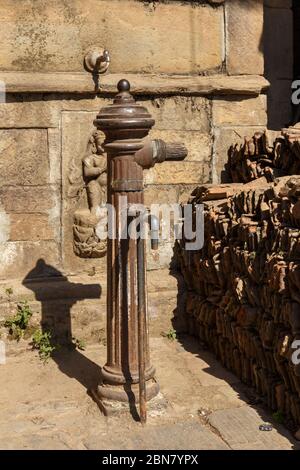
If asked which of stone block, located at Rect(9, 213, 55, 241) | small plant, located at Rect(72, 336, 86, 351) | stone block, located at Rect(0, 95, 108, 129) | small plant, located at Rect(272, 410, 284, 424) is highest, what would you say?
stone block, located at Rect(0, 95, 108, 129)

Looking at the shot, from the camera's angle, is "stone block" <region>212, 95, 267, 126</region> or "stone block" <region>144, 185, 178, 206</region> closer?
"stone block" <region>144, 185, 178, 206</region>

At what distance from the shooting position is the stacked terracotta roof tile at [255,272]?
486 cm

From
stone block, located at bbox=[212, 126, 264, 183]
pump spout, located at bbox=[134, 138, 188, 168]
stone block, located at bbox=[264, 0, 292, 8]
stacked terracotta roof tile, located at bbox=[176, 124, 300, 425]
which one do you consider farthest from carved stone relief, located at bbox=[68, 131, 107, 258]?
stone block, located at bbox=[264, 0, 292, 8]

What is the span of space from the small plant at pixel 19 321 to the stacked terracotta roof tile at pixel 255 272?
5.24 feet

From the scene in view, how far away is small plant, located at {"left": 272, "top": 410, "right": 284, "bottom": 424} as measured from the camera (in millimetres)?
4901

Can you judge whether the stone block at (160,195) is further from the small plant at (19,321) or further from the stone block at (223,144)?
the small plant at (19,321)

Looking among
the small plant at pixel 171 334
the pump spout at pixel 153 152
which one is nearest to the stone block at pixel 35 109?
the pump spout at pixel 153 152

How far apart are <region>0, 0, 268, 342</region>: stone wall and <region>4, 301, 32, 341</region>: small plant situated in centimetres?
10

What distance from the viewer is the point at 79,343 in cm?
660

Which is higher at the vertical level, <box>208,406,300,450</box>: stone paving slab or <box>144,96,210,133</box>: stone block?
<box>144,96,210,133</box>: stone block

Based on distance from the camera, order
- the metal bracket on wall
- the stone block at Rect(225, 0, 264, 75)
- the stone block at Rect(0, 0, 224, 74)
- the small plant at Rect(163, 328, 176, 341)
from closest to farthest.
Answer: the stone block at Rect(0, 0, 224, 74) → the metal bracket on wall → the small plant at Rect(163, 328, 176, 341) → the stone block at Rect(225, 0, 264, 75)

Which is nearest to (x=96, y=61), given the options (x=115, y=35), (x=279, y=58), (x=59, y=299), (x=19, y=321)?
(x=115, y=35)

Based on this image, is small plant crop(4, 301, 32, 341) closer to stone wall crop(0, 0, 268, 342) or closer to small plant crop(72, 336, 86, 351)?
stone wall crop(0, 0, 268, 342)

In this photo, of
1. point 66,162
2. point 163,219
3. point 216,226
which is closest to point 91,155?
point 66,162
